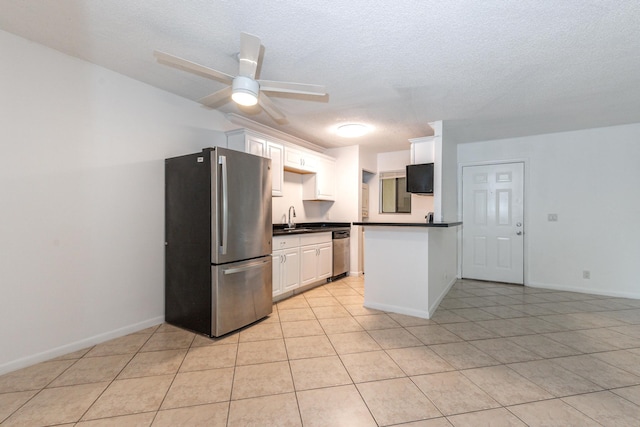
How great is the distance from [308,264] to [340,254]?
0.94 metres

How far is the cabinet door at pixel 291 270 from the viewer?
11.9 ft

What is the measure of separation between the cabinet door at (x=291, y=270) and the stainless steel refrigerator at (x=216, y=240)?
0.57 m

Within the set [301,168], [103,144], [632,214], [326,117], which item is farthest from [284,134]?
[632,214]

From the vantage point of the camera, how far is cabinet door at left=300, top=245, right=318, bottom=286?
3947 mm

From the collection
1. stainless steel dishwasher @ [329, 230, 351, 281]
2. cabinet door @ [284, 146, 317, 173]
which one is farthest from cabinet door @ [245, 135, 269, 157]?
stainless steel dishwasher @ [329, 230, 351, 281]

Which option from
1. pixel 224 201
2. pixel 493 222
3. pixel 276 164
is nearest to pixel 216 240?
pixel 224 201

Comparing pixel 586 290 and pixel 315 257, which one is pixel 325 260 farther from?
pixel 586 290

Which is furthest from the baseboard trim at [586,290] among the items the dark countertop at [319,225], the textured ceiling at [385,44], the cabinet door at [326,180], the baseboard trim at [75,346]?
the baseboard trim at [75,346]

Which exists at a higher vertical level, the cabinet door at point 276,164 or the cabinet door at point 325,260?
the cabinet door at point 276,164

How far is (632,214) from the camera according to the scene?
12.8 ft

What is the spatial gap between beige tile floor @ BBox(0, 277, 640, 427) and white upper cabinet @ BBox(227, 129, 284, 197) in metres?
1.85

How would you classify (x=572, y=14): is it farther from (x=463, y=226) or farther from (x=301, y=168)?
(x=463, y=226)

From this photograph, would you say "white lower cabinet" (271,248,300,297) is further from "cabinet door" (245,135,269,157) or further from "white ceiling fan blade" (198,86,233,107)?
"white ceiling fan blade" (198,86,233,107)

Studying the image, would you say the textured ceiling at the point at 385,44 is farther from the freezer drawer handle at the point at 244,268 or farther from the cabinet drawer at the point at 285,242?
the freezer drawer handle at the point at 244,268
